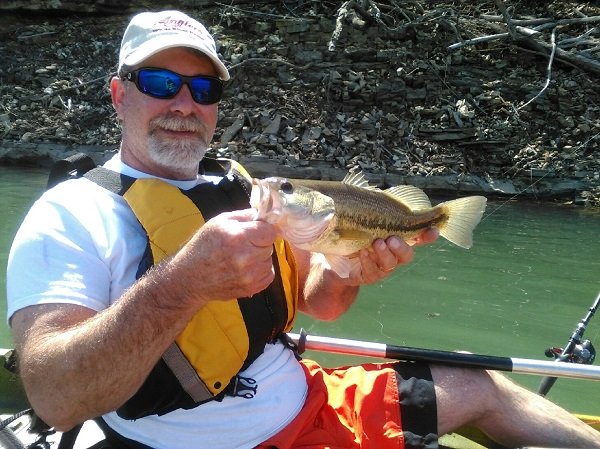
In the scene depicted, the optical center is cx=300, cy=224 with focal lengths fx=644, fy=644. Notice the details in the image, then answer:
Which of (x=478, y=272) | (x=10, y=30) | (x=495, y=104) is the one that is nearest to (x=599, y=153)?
(x=495, y=104)

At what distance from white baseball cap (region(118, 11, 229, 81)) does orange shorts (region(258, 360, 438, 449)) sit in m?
1.43

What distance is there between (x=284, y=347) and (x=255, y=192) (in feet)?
3.21

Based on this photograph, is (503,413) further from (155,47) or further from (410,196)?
(155,47)

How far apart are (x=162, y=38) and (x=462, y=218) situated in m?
1.53

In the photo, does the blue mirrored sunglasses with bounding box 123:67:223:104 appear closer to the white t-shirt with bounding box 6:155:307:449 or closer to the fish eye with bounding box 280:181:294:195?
the white t-shirt with bounding box 6:155:307:449

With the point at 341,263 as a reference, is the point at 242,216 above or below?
above

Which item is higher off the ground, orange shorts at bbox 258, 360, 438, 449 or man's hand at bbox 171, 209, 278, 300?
man's hand at bbox 171, 209, 278, 300

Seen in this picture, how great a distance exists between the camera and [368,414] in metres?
2.59

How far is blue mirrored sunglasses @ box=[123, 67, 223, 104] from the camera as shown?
2533mm

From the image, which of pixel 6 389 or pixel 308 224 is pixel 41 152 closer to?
pixel 6 389

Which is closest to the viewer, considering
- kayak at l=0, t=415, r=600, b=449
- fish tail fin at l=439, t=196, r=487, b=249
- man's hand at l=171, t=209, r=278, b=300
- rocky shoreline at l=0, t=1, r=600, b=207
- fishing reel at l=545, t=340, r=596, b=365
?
man's hand at l=171, t=209, r=278, b=300

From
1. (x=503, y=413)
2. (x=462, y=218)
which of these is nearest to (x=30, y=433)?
(x=503, y=413)

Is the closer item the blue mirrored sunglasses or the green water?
the blue mirrored sunglasses

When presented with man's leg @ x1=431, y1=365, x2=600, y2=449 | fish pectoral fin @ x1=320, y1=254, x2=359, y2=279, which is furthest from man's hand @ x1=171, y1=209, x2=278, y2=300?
man's leg @ x1=431, y1=365, x2=600, y2=449
